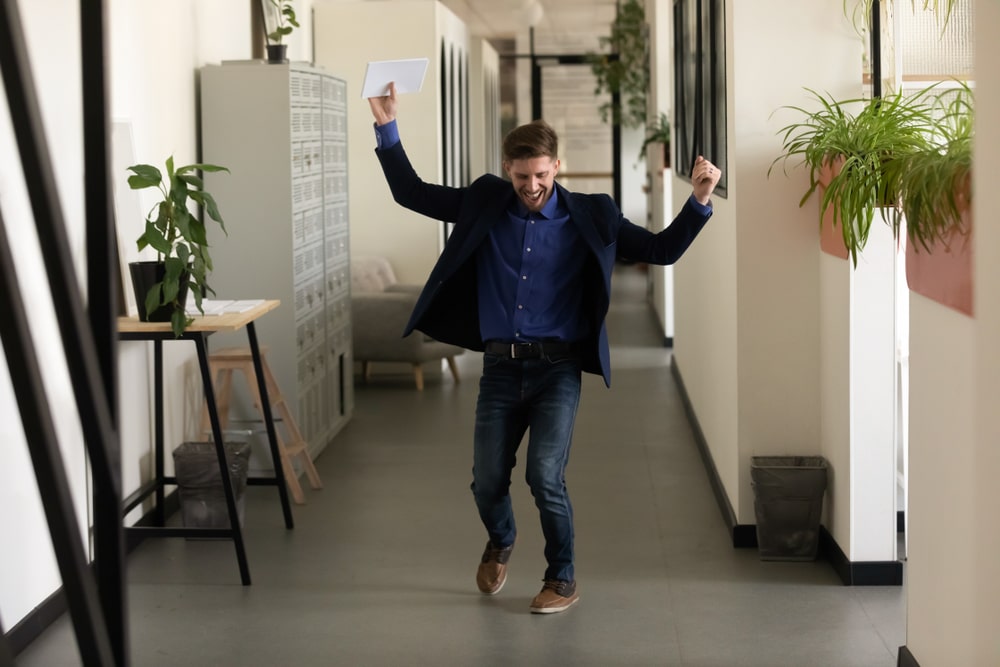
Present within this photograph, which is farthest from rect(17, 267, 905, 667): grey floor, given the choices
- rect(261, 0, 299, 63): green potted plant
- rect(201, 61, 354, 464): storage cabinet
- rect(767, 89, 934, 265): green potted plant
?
rect(261, 0, 299, 63): green potted plant

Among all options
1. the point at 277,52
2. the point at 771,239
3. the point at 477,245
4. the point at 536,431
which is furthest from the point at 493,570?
the point at 277,52

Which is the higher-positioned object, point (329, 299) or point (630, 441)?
point (329, 299)

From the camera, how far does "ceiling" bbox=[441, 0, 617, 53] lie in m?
14.1

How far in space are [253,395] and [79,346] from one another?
4062 millimetres

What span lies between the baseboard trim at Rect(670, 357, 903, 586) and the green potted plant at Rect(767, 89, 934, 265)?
1.12 m

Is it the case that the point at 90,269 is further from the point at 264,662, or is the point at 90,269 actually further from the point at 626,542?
the point at 626,542

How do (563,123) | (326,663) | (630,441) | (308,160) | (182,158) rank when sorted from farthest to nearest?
(563,123) → (630,441) → (308,160) → (182,158) → (326,663)

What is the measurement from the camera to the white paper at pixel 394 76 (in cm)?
391

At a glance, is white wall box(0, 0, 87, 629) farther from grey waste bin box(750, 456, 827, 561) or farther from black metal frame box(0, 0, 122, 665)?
grey waste bin box(750, 456, 827, 561)

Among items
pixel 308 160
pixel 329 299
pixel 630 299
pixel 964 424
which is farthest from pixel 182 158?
pixel 630 299

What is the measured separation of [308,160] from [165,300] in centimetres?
203

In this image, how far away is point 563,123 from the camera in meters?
18.8

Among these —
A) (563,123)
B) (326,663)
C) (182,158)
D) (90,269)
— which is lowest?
(326,663)

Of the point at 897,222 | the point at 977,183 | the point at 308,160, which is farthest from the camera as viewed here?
the point at 308,160
